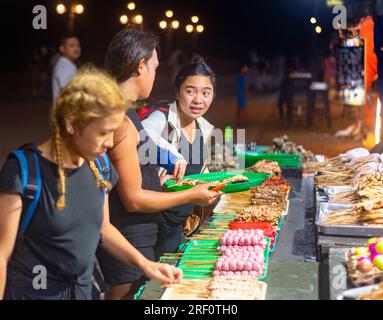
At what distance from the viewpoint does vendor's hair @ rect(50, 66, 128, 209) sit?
2824mm

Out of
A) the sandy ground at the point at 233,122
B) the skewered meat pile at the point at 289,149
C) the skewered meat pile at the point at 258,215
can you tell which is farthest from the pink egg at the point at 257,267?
the sandy ground at the point at 233,122

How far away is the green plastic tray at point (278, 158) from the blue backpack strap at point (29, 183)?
444 cm

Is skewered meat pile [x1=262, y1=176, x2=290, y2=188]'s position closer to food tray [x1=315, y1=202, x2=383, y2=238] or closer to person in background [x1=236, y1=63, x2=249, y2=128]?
food tray [x1=315, y1=202, x2=383, y2=238]

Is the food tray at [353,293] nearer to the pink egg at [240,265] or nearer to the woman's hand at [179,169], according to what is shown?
the pink egg at [240,265]

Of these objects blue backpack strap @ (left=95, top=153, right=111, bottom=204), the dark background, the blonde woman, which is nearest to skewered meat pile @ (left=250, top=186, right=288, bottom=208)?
blue backpack strap @ (left=95, top=153, right=111, bottom=204)

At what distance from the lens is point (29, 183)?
2.81 meters

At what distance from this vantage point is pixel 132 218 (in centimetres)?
404

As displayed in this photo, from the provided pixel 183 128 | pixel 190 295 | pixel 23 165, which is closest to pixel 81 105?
pixel 23 165

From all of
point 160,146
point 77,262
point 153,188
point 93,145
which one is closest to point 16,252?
point 77,262

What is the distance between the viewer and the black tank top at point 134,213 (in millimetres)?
3930

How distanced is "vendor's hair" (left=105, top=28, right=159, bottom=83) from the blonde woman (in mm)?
887

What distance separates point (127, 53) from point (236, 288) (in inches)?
58.5

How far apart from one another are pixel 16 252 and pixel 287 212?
8.59 ft

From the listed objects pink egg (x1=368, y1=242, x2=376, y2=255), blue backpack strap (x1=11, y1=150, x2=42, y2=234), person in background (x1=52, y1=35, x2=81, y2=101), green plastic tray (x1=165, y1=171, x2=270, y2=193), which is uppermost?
→ person in background (x1=52, y1=35, x2=81, y2=101)
